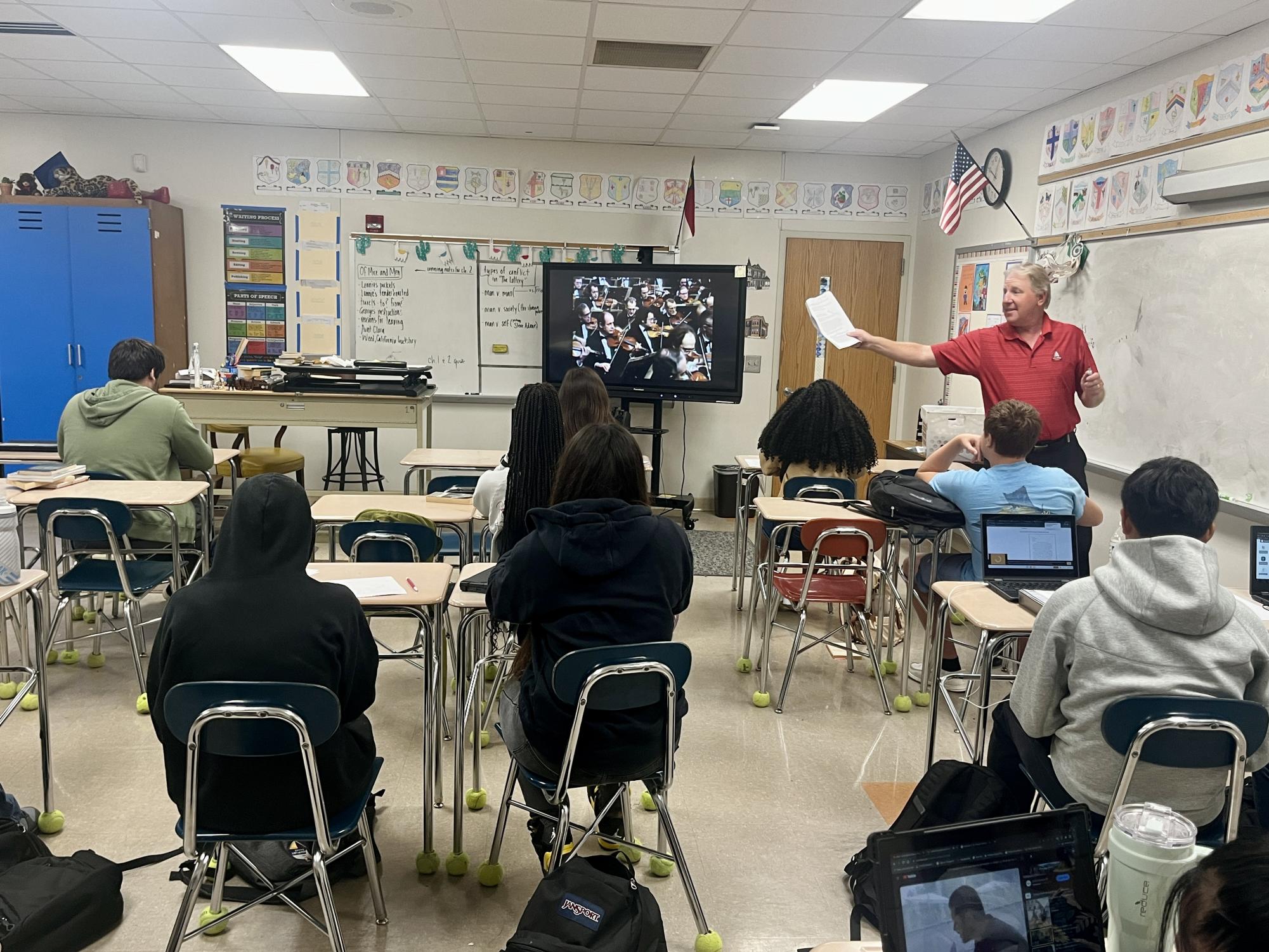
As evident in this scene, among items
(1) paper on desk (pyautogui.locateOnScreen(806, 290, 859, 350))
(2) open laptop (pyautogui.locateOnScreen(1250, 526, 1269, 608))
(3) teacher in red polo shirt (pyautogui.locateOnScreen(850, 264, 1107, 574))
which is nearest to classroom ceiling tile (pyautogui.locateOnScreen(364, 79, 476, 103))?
(1) paper on desk (pyautogui.locateOnScreen(806, 290, 859, 350))

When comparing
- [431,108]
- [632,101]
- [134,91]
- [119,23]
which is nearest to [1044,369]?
[632,101]

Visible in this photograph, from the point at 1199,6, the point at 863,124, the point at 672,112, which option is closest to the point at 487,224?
the point at 672,112

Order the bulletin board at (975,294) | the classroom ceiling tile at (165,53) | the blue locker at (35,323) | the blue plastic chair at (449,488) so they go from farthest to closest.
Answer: the blue locker at (35,323), the bulletin board at (975,294), the classroom ceiling tile at (165,53), the blue plastic chair at (449,488)

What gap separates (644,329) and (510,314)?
3.59 feet

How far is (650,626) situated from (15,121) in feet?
22.8

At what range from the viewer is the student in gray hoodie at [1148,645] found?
1.84 meters

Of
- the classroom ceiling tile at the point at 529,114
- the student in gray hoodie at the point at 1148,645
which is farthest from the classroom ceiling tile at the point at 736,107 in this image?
the student in gray hoodie at the point at 1148,645

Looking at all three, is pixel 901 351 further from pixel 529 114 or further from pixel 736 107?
pixel 529 114

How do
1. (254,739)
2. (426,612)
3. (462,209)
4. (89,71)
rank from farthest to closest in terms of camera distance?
(462,209), (89,71), (426,612), (254,739)

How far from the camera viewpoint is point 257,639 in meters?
1.82

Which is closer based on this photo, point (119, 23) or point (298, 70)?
point (119, 23)

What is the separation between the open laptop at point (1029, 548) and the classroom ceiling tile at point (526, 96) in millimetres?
3632

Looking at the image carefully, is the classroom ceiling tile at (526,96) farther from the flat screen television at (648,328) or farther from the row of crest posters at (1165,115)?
the row of crest posters at (1165,115)

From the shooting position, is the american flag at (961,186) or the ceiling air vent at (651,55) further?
the american flag at (961,186)
